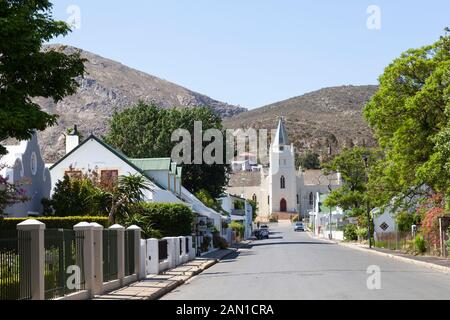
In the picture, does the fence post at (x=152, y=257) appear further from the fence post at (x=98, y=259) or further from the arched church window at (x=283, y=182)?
the arched church window at (x=283, y=182)

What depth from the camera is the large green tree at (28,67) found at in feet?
48.1

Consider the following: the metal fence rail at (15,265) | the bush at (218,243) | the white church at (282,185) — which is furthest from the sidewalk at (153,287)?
the white church at (282,185)

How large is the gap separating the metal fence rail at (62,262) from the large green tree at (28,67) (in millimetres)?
2352

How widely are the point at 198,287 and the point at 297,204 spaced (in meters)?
160

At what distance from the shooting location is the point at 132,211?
1471 inches

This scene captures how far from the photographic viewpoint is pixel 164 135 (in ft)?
227

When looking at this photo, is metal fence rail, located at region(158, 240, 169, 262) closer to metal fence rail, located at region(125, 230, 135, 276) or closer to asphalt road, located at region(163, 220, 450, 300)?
asphalt road, located at region(163, 220, 450, 300)

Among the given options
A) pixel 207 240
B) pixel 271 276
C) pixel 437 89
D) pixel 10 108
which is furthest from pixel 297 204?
pixel 10 108

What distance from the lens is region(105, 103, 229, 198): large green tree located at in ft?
228

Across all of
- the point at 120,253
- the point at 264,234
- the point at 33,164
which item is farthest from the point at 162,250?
the point at 264,234

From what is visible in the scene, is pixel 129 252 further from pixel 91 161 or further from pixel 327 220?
pixel 327 220

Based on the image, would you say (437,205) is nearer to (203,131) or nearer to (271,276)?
(271,276)

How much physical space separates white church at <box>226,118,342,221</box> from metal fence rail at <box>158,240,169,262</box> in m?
137

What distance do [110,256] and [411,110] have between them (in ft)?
74.0
